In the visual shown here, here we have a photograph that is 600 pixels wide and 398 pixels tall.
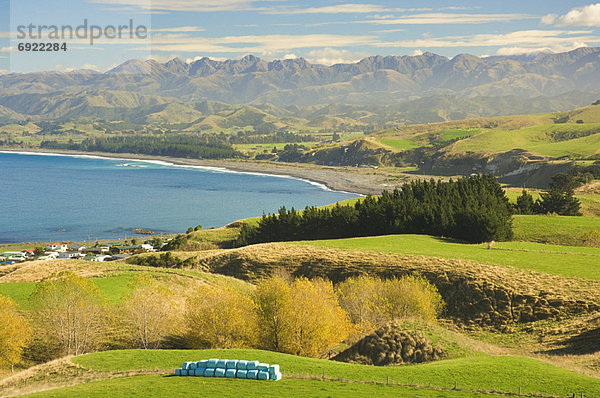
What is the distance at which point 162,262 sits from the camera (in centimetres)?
7788

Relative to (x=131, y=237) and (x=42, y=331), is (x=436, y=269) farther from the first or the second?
(x=131, y=237)

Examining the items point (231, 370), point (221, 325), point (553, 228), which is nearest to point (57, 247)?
point (221, 325)

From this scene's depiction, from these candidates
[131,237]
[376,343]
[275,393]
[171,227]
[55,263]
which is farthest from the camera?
[171,227]

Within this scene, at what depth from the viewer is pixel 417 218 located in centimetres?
8319

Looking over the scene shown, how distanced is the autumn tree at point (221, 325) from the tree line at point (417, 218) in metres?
43.6

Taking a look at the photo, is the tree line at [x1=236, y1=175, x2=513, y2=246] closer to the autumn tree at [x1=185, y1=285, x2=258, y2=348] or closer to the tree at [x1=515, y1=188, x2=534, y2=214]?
the tree at [x1=515, y1=188, x2=534, y2=214]

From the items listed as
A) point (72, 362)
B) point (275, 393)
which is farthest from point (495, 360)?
point (72, 362)

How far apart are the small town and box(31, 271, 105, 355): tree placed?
6480 centimetres

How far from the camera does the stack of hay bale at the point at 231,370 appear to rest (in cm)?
2856

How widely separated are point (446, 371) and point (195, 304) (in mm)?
21574

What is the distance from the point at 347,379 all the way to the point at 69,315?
24.4 metres

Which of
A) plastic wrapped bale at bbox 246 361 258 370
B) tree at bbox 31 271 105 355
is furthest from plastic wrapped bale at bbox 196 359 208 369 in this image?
tree at bbox 31 271 105 355

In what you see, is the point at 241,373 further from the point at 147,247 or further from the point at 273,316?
the point at 147,247

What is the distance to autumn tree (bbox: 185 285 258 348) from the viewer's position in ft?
135
